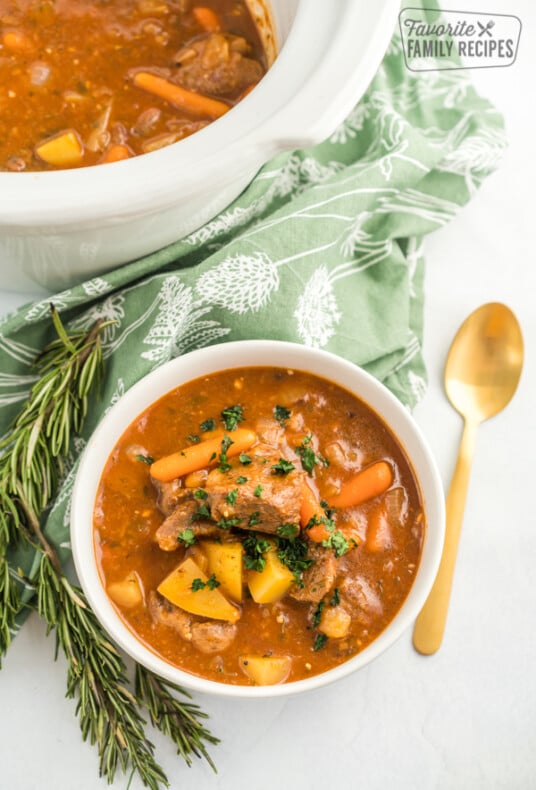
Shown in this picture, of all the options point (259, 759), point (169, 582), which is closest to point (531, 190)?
point (169, 582)

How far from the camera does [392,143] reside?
2.41 meters

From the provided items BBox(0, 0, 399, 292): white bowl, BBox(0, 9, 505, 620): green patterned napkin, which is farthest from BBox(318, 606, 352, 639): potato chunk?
BBox(0, 0, 399, 292): white bowl

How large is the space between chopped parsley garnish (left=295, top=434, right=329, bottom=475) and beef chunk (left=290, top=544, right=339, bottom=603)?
193 millimetres

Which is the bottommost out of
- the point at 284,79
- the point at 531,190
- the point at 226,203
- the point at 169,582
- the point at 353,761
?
the point at 353,761

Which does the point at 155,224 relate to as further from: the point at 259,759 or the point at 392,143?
the point at 259,759

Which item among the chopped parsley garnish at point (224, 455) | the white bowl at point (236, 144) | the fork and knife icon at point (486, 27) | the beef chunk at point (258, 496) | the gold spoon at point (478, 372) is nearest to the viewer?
the white bowl at point (236, 144)

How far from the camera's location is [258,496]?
190 cm

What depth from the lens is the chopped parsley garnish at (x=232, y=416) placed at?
207 centimetres

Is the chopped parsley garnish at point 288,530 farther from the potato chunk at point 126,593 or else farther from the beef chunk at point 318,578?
the potato chunk at point 126,593

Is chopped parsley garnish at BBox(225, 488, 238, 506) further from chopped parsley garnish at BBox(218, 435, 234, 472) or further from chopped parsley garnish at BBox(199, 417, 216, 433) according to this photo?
chopped parsley garnish at BBox(199, 417, 216, 433)

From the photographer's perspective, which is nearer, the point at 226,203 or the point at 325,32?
the point at 325,32

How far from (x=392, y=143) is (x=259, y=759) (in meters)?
1.70

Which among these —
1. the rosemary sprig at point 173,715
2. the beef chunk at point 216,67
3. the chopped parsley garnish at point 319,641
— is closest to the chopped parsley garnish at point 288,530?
the chopped parsley garnish at point 319,641

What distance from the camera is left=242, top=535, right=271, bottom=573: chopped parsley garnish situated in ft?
6.43
